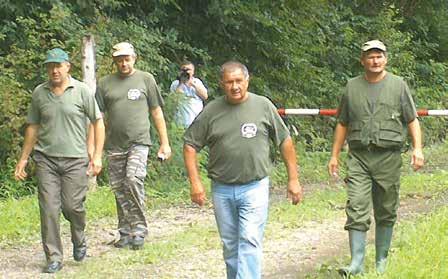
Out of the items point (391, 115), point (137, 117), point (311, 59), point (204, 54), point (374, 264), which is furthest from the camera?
point (311, 59)

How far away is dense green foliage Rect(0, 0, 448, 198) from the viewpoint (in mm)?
14000

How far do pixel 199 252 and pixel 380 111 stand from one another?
2564 mm

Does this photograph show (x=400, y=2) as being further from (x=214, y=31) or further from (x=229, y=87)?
(x=229, y=87)

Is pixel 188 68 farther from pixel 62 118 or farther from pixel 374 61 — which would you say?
pixel 374 61

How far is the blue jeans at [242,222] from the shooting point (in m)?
6.95

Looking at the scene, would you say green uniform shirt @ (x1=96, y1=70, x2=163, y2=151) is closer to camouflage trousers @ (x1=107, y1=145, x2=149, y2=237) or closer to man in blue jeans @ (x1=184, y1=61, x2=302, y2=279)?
camouflage trousers @ (x1=107, y1=145, x2=149, y2=237)

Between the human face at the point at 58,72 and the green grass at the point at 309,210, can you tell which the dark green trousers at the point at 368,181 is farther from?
the green grass at the point at 309,210

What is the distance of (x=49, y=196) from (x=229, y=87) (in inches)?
101

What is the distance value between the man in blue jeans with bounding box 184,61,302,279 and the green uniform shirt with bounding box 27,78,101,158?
1946 mm

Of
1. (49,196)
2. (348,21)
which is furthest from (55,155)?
(348,21)

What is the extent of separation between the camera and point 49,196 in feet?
28.7

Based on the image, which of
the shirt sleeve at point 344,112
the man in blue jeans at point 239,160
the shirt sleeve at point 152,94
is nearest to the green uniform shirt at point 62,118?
the shirt sleeve at point 152,94

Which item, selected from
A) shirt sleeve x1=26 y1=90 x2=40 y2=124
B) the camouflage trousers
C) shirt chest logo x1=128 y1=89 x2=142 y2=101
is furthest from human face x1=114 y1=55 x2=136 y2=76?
shirt sleeve x1=26 y1=90 x2=40 y2=124

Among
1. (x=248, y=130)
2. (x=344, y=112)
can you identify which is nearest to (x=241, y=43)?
(x=344, y=112)
